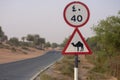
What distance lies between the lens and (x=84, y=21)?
782 cm

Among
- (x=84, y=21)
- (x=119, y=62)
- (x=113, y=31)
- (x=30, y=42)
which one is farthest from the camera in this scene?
(x=30, y=42)

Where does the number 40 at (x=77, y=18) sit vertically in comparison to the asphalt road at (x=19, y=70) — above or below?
above

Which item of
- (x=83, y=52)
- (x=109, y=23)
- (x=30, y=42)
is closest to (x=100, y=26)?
(x=109, y=23)

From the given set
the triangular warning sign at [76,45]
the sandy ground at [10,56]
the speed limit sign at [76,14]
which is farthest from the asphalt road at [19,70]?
the speed limit sign at [76,14]

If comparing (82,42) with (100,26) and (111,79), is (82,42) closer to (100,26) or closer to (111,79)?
(111,79)

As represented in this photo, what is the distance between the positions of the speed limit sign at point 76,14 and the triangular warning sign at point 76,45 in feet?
0.64

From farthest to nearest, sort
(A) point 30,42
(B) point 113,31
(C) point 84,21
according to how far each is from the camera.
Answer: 1. (A) point 30,42
2. (B) point 113,31
3. (C) point 84,21

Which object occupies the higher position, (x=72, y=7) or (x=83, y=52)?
(x=72, y=7)

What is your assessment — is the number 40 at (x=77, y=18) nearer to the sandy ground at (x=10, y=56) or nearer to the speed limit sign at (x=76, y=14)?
the speed limit sign at (x=76, y=14)

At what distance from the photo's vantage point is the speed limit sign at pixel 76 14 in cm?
782

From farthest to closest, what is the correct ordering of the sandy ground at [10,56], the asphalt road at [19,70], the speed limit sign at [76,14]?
the sandy ground at [10,56] < the asphalt road at [19,70] < the speed limit sign at [76,14]

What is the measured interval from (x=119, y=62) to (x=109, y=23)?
893 cm

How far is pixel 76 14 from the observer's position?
25.8 feet

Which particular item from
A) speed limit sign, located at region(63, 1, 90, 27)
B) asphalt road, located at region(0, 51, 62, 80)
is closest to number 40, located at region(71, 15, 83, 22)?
speed limit sign, located at region(63, 1, 90, 27)
